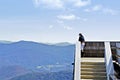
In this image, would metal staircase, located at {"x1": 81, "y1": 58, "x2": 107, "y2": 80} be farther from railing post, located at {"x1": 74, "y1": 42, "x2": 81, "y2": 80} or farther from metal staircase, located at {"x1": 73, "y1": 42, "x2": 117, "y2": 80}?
railing post, located at {"x1": 74, "y1": 42, "x2": 81, "y2": 80}

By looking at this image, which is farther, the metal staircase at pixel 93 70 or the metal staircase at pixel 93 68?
the metal staircase at pixel 93 70

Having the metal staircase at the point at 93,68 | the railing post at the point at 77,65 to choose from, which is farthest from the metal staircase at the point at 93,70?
the railing post at the point at 77,65

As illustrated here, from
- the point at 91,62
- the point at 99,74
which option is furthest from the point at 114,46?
the point at 99,74

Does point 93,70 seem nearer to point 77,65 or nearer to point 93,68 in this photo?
point 93,68

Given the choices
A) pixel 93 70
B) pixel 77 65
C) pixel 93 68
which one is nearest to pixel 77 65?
pixel 77 65

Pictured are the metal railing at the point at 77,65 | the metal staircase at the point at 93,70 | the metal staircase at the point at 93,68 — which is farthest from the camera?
the metal staircase at the point at 93,70

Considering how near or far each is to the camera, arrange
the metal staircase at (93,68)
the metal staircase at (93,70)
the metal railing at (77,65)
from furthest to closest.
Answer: the metal staircase at (93,70), the metal staircase at (93,68), the metal railing at (77,65)

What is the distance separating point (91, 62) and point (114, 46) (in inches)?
185

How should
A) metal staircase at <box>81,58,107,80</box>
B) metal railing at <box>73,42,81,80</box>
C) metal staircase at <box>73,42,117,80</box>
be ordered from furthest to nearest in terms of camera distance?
metal staircase at <box>81,58,107,80</box> < metal staircase at <box>73,42,117,80</box> < metal railing at <box>73,42,81,80</box>

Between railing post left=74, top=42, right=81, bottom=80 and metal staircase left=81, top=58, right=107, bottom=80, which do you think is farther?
metal staircase left=81, top=58, right=107, bottom=80

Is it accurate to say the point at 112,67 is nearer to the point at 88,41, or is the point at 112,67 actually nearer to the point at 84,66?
the point at 84,66

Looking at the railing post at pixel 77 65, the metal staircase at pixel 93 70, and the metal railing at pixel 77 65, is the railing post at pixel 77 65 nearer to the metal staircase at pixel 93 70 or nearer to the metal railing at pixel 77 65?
the metal railing at pixel 77 65

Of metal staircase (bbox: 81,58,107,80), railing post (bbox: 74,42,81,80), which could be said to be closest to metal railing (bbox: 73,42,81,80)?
railing post (bbox: 74,42,81,80)

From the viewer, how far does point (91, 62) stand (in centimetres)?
1788
